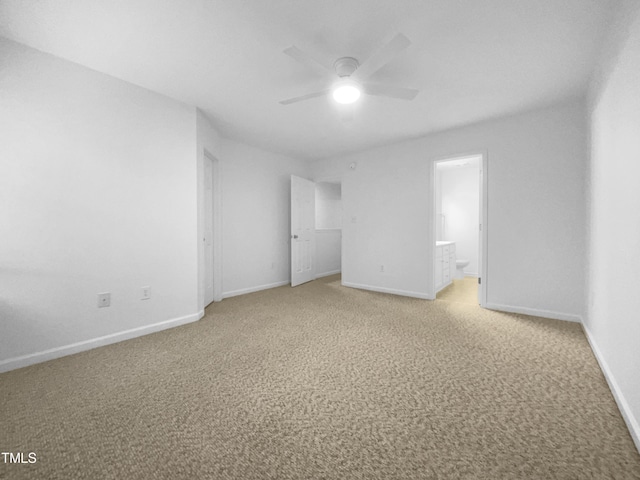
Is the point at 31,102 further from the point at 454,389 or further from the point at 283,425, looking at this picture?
the point at 454,389

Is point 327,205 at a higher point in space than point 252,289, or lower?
higher

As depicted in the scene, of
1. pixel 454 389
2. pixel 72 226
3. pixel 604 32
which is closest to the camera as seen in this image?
pixel 454 389

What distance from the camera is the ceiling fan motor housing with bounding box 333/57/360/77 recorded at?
1992 millimetres

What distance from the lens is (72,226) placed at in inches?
84.7

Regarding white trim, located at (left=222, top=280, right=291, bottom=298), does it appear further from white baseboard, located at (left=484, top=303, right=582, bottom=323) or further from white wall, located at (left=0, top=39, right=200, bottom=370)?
white baseboard, located at (left=484, top=303, right=582, bottom=323)

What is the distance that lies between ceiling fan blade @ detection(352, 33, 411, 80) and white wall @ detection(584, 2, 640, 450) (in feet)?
3.80

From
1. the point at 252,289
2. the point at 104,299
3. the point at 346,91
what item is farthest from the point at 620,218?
the point at 252,289

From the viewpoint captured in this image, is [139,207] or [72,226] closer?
[72,226]

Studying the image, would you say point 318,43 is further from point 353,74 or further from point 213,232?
point 213,232

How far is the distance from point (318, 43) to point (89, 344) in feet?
10.1

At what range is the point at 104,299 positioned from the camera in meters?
2.32

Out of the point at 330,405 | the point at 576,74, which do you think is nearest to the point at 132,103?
the point at 330,405

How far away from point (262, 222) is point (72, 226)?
2.60m

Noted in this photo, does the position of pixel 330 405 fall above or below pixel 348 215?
below
